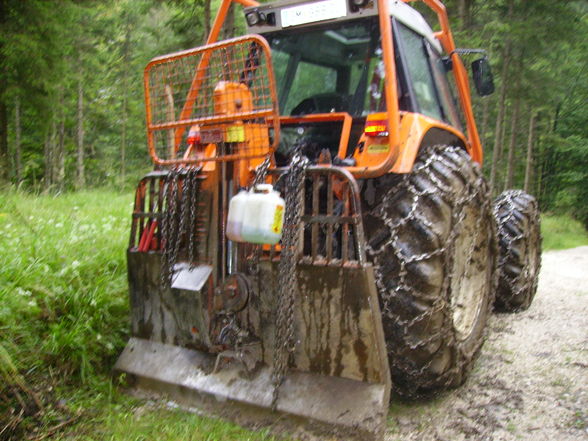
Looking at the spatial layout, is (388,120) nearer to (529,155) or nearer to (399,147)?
(399,147)

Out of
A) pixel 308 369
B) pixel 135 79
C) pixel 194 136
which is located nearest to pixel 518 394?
pixel 308 369

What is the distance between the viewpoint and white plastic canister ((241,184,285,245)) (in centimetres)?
227

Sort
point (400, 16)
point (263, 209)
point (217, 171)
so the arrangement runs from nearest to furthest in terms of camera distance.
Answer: point (263, 209), point (217, 171), point (400, 16)

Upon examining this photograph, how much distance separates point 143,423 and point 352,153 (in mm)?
1860

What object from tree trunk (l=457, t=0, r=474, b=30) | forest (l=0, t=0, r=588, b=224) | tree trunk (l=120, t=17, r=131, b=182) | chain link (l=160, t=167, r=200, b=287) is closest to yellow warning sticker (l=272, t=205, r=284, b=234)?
chain link (l=160, t=167, r=200, b=287)

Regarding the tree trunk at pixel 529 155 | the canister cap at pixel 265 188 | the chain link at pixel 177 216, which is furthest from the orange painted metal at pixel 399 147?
the tree trunk at pixel 529 155

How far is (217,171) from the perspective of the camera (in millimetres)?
2771

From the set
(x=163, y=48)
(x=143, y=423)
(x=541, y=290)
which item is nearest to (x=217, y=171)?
(x=143, y=423)

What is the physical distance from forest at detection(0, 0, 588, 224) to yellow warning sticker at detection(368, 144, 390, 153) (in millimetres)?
5099

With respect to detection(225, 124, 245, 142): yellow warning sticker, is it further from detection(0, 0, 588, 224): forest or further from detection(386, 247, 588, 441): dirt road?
detection(0, 0, 588, 224): forest

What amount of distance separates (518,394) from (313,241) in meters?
1.64

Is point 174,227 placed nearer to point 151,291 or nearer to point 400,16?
point 151,291

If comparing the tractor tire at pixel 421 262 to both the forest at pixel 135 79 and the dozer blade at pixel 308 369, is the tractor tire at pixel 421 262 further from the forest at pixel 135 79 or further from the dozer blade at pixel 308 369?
the forest at pixel 135 79

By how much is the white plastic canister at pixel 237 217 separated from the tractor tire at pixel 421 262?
0.69m
